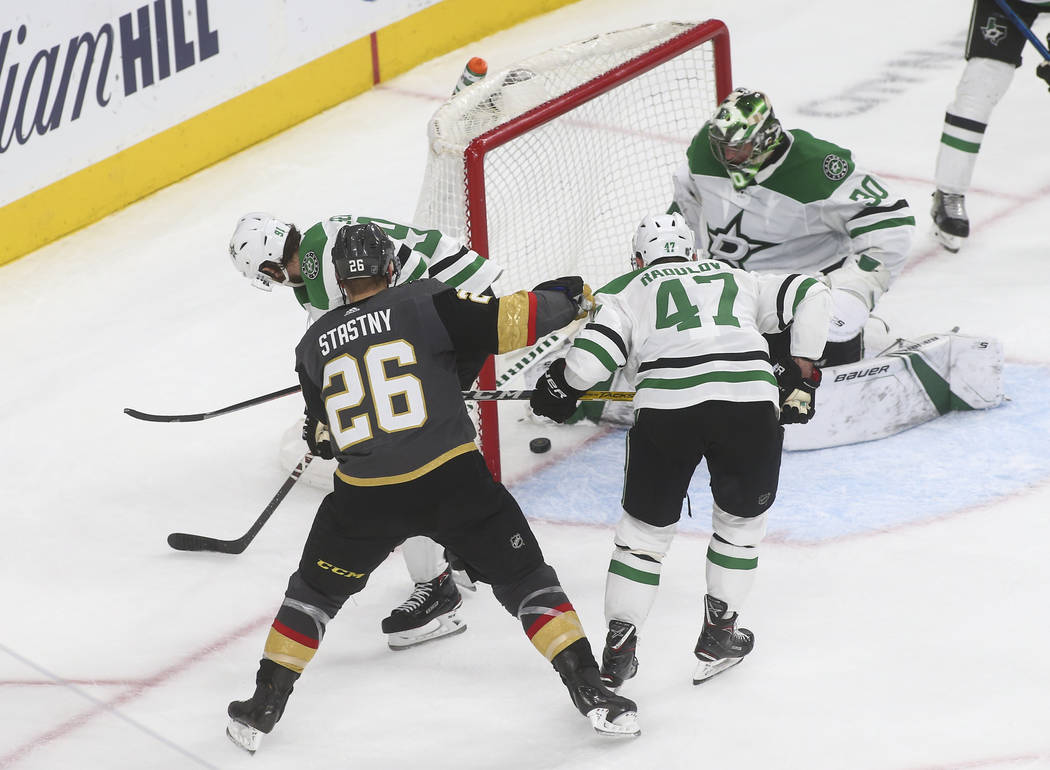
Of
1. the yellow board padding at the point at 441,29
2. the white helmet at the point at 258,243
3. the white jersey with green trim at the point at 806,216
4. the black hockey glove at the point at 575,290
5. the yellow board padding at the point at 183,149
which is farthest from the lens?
the yellow board padding at the point at 441,29

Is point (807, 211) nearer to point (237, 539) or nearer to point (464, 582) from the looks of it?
point (464, 582)

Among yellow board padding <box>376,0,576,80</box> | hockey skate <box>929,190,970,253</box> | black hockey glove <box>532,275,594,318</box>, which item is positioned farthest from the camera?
yellow board padding <box>376,0,576,80</box>

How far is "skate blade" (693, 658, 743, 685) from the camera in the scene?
3.13 meters

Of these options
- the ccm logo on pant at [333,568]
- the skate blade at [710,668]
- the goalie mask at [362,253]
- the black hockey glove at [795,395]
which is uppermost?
the goalie mask at [362,253]

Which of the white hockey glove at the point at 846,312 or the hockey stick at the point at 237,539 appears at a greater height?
the white hockey glove at the point at 846,312

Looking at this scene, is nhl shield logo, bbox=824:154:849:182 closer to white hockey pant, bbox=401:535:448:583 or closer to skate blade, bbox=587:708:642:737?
white hockey pant, bbox=401:535:448:583

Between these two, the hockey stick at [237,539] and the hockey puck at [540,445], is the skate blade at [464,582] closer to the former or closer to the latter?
the hockey stick at [237,539]

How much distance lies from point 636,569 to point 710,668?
285 mm

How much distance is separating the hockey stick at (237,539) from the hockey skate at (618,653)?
3.25 ft

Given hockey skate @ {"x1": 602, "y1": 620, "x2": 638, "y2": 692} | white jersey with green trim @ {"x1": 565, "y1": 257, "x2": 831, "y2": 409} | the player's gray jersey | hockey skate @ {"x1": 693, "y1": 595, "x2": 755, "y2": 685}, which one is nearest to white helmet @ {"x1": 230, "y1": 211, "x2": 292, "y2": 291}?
the player's gray jersey

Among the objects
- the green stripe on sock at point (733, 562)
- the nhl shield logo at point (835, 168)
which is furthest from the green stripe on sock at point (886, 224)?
the green stripe on sock at point (733, 562)

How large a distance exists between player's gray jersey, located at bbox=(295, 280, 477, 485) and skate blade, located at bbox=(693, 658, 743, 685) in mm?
696

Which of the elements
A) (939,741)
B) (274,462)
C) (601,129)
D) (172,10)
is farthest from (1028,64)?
(939,741)

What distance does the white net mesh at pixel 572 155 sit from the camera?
390 cm
